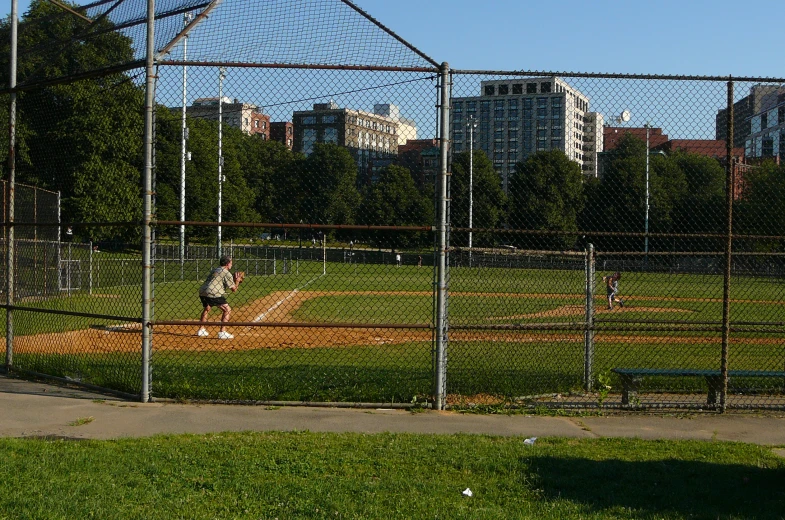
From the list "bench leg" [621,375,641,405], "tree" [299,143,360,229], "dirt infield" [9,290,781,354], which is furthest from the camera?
"dirt infield" [9,290,781,354]

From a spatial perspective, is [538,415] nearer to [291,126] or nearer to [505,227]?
[505,227]

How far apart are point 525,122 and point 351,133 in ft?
6.70

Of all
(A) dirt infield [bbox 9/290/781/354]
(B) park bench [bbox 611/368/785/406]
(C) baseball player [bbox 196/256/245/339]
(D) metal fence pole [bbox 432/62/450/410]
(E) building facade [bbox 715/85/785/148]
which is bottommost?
(A) dirt infield [bbox 9/290/781/354]

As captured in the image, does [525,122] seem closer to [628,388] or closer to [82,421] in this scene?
[628,388]

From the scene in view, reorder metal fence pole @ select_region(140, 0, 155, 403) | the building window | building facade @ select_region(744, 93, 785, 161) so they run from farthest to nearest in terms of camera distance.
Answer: building facade @ select_region(744, 93, 785, 161)
the building window
metal fence pole @ select_region(140, 0, 155, 403)

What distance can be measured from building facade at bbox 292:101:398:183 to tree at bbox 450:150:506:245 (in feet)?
2.63

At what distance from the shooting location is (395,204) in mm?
9281

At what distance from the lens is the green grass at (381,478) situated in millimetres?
5367

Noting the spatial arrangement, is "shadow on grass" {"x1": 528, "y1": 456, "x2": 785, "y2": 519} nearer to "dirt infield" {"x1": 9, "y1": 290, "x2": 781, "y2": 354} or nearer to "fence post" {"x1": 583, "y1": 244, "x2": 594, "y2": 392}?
"fence post" {"x1": 583, "y1": 244, "x2": 594, "y2": 392}

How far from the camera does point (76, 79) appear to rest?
380 inches

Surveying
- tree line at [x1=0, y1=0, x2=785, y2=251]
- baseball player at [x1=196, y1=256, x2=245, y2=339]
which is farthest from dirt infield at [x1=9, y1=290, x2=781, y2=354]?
tree line at [x1=0, y1=0, x2=785, y2=251]

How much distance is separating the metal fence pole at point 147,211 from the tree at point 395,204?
7.70ft

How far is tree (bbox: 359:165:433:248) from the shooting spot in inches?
361

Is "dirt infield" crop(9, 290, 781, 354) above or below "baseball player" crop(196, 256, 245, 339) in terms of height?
below
